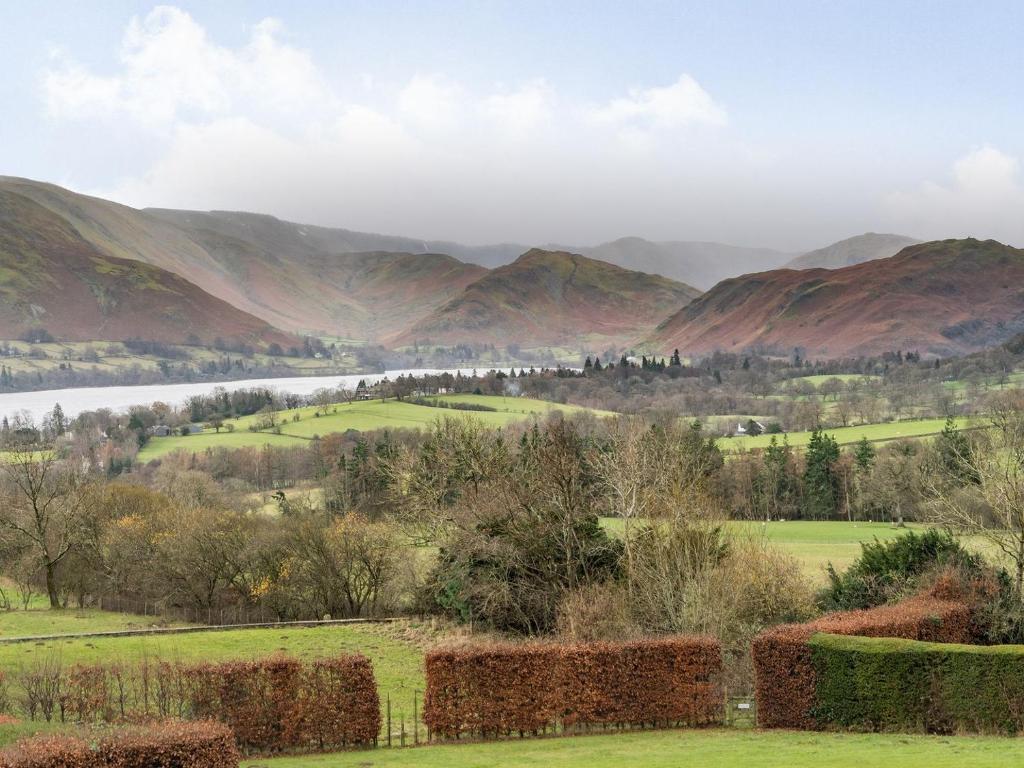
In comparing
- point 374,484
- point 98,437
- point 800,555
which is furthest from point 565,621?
point 98,437

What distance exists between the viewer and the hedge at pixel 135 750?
56.1 ft

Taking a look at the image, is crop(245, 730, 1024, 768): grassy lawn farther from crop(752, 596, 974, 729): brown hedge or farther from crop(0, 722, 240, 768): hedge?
crop(0, 722, 240, 768): hedge

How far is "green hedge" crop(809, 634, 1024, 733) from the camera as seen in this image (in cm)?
2403

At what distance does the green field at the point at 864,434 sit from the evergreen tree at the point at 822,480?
454 inches

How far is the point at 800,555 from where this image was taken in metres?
67.4

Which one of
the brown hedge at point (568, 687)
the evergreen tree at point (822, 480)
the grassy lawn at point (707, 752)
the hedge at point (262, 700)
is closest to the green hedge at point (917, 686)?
the grassy lawn at point (707, 752)

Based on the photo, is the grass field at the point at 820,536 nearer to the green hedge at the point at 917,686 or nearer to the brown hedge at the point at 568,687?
the brown hedge at the point at 568,687

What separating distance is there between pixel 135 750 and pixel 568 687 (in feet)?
45.3

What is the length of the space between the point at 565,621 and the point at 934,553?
17.4 metres

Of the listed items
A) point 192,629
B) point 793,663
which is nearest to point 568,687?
point 793,663

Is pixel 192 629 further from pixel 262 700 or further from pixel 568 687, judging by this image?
pixel 568 687

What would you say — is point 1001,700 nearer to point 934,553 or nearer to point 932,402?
point 934,553

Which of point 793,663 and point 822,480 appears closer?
point 793,663

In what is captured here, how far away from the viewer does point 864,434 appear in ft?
401
